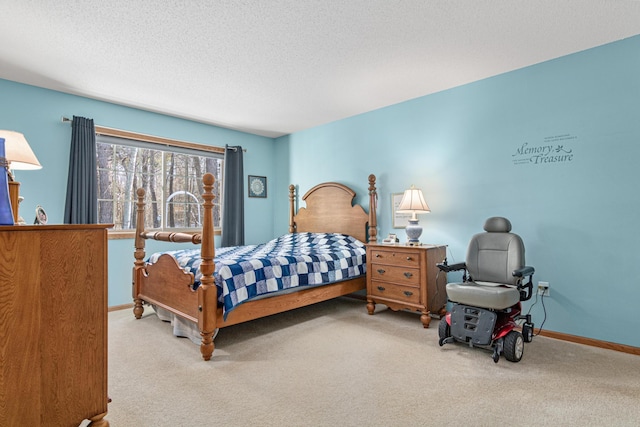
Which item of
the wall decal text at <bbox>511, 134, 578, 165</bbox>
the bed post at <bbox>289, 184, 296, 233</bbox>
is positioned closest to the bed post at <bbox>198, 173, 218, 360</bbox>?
the bed post at <bbox>289, 184, 296, 233</bbox>

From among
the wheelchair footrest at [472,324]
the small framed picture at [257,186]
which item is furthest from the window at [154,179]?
the wheelchair footrest at [472,324]

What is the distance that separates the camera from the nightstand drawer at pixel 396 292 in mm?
3299

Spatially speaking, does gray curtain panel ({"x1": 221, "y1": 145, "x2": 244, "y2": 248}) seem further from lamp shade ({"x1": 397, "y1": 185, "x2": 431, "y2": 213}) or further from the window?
lamp shade ({"x1": 397, "y1": 185, "x2": 431, "y2": 213})

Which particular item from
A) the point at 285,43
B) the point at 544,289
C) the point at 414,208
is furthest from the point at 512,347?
the point at 285,43

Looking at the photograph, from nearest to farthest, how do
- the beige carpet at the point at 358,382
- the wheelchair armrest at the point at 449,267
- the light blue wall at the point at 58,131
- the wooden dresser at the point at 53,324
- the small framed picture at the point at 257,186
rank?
1. the wooden dresser at the point at 53,324
2. the beige carpet at the point at 358,382
3. the wheelchair armrest at the point at 449,267
4. the light blue wall at the point at 58,131
5. the small framed picture at the point at 257,186

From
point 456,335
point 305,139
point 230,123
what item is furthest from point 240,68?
point 456,335

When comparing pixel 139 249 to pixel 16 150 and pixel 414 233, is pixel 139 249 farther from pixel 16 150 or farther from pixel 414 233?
pixel 414 233

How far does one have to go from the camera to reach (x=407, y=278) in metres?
3.36

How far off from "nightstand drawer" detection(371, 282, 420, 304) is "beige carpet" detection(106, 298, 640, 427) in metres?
0.33

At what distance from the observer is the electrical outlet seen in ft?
9.73

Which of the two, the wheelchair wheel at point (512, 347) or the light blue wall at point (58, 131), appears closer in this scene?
the wheelchair wheel at point (512, 347)

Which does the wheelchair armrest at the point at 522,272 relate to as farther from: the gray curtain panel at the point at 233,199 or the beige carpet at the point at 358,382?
the gray curtain panel at the point at 233,199

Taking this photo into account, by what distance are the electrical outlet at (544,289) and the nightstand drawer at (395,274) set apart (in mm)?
1036

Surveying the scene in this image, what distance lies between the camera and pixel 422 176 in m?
3.85
